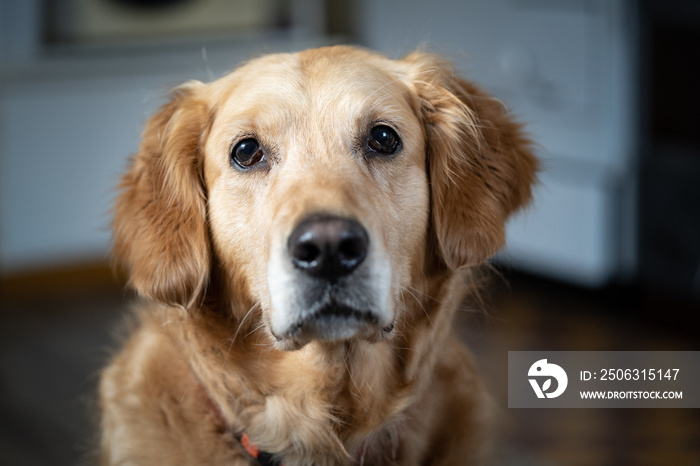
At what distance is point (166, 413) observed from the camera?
2041 mm

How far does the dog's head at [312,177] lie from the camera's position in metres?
1.88

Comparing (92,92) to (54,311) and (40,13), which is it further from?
(54,311)

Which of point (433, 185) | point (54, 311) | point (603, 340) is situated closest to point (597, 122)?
point (603, 340)

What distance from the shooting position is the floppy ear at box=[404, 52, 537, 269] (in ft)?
6.66

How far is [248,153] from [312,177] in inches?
10.0

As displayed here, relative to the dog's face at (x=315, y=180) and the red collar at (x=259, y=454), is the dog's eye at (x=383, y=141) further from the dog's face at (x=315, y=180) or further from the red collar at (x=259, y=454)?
the red collar at (x=259, y=454)

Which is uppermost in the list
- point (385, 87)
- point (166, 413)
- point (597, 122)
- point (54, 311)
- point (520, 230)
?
point (385, 87)

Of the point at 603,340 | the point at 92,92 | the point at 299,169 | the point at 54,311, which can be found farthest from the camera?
the point at 92,92

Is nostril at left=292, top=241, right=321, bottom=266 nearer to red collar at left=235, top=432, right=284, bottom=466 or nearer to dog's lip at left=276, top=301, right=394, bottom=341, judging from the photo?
dog's lip at left=276, top=301, right=394, bottom=341

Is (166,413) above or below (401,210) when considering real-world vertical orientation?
below

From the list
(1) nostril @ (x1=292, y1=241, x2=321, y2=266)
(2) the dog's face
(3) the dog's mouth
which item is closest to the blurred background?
(2) the dog's face

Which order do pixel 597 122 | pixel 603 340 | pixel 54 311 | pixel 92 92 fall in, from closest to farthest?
pixel 603 340
pixel 597 122
pixel 54 311
pixel 92 92

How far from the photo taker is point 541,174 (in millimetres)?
4734

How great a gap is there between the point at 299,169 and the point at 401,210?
310 millimetres
